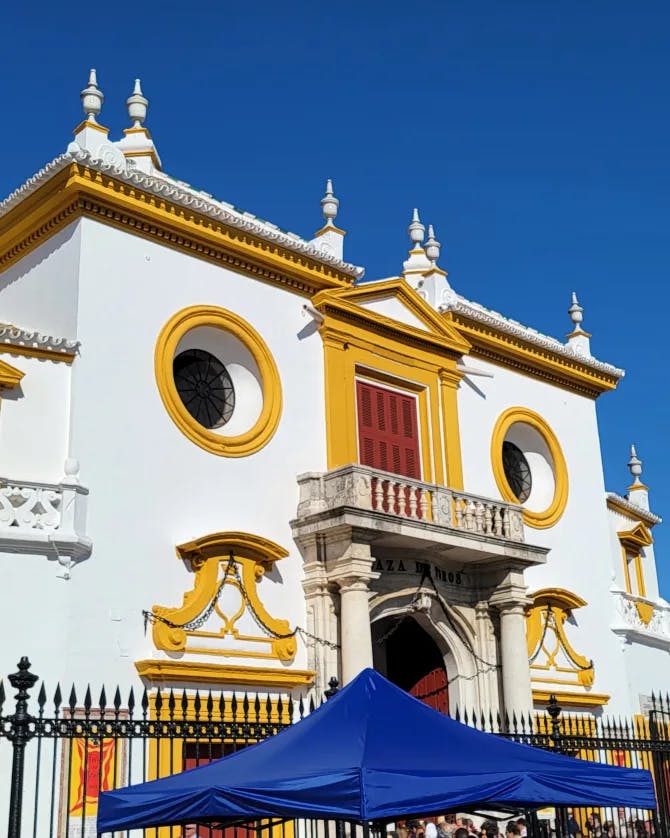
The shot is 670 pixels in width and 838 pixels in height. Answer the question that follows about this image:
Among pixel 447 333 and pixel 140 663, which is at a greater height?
pixel 447 333

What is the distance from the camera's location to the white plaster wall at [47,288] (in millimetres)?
16156

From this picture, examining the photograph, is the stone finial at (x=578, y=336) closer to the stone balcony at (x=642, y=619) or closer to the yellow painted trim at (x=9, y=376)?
the stone balcony at (x=642, y=619)

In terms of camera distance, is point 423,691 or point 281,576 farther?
point 423,691

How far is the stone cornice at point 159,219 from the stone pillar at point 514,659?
20.9ft

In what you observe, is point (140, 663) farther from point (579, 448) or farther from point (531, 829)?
point (579, 448)

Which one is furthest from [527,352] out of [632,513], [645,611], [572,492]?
[645,611]

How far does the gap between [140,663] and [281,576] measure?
9.94ft

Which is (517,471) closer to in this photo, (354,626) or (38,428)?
(354,626)

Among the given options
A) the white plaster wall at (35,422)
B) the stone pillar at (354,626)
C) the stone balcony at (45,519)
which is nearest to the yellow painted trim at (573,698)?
the stone pillar at (354,626)

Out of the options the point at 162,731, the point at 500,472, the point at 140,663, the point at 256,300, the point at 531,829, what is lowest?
the point at 531,829

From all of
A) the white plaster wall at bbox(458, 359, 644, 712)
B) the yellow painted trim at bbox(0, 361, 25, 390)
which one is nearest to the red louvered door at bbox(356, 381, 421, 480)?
the white plaster wall at bbox(458, 359, 644, 712)

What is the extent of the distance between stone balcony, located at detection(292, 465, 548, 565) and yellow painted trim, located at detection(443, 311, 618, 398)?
159 inches

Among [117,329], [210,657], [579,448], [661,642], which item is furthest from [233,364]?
[661,642]

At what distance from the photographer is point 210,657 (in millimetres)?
15797
